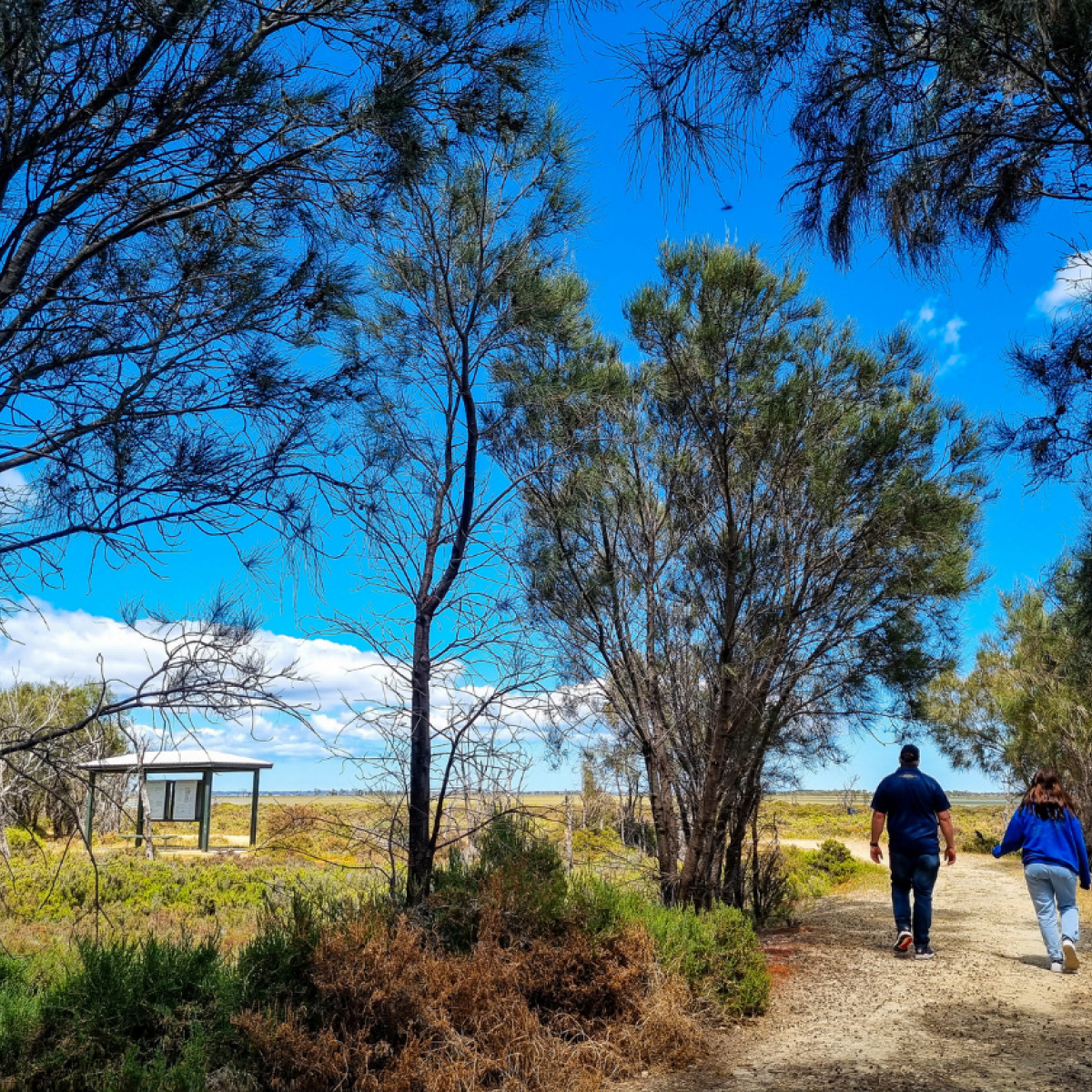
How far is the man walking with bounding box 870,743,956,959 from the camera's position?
315 inches

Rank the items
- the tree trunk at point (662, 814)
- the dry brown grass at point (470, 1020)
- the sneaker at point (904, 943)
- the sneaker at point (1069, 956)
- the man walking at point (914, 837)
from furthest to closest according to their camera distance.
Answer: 1. the tree trunk at point (662, 814)
2. the sneaker at point (904, 943)
3. the man walking at point (914, 837)
4. the sneaker at point (1069, 956)
5. the dry brown grass at point (470, 1020)

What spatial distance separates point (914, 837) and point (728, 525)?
3.17 m

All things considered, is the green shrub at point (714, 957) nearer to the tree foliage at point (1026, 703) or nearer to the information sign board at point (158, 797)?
the tree foliage at point (1026, 703)

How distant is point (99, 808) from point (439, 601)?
82.8 ft

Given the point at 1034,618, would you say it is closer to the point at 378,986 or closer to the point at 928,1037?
the point at 928,1037

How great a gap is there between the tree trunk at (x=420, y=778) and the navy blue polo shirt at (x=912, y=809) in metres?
4.33

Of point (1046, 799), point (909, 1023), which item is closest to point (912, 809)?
point (1046, 799)

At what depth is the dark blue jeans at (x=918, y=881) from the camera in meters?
7.98

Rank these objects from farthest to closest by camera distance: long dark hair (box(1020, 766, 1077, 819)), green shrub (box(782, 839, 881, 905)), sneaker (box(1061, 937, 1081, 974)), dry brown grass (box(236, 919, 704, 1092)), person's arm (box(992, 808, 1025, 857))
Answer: green shrub (box(782, 839, 881, 905)) → person's arm (box(992, 808, 1025, 857)) → long dark hair (box(1020, 766, 1077, 819)) → sneaker (box(1061, 937, 1081, 974)) → dry brown grass (box(236, 919, 704, 1092))

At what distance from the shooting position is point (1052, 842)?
25.1 feet

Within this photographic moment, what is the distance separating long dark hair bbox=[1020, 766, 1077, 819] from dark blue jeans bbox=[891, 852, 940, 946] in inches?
35.6

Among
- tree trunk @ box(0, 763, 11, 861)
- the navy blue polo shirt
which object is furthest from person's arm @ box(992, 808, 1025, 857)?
tree trunk @ box(0, 763, 11, 861)

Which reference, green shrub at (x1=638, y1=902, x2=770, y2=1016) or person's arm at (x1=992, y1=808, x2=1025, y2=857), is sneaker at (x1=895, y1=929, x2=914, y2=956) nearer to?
person's arm at (x1=992, y1=808, x2=1025, y2=857)

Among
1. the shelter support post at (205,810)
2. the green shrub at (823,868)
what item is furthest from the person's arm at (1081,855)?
the shelter support post at (205,810)
